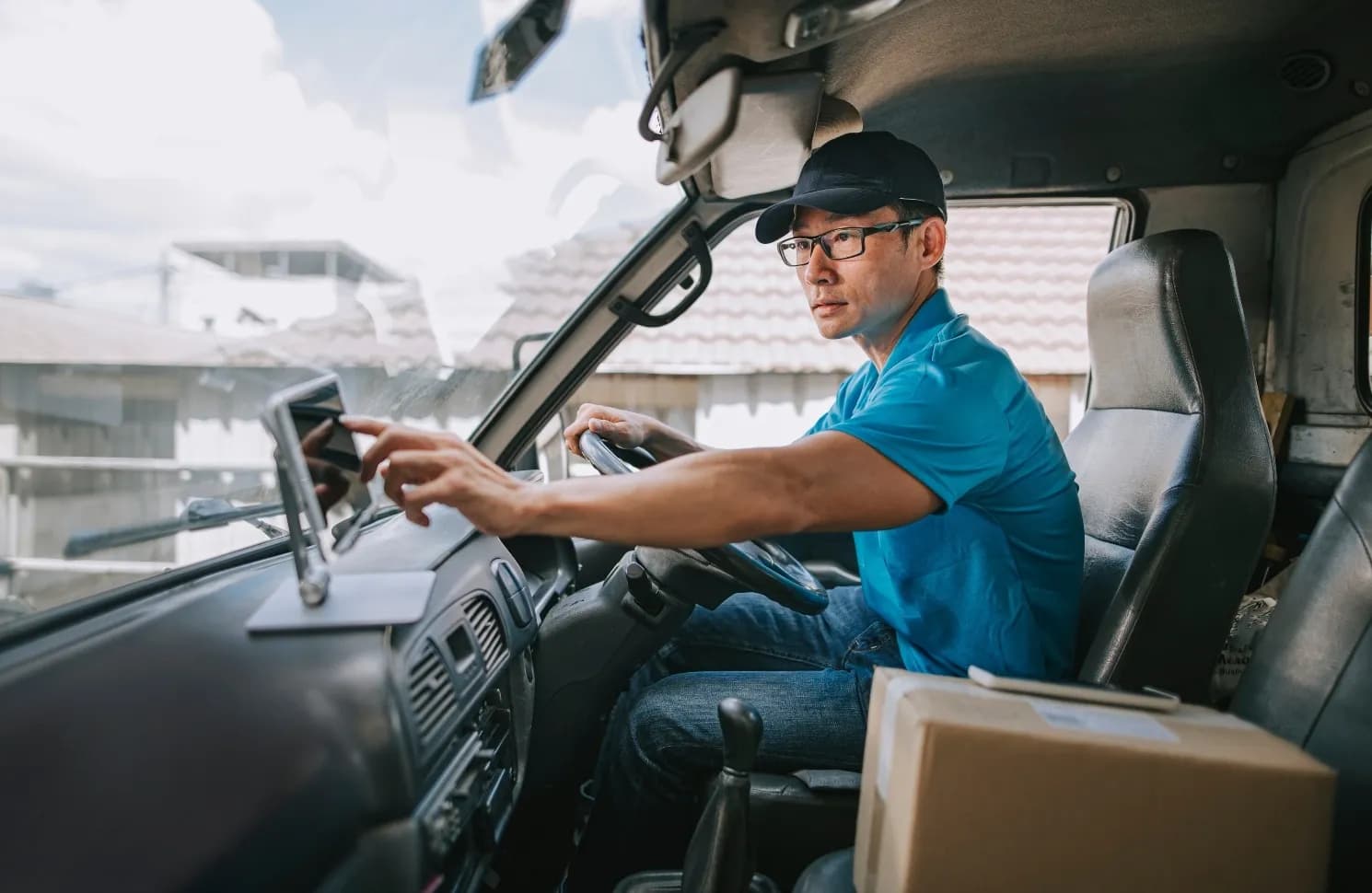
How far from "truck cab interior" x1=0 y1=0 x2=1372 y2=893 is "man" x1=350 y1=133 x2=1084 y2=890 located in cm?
11

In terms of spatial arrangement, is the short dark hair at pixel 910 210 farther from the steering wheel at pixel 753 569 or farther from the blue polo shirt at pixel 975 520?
the steering wheel at pixel 753 569

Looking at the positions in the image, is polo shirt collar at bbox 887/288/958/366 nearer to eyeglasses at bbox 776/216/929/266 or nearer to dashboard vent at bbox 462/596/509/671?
eyeglasses at bbox 776/216/929/266

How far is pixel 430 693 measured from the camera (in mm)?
1157

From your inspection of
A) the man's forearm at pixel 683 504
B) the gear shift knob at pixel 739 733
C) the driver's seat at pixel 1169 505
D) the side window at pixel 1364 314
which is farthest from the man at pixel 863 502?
the side window at pixel 1364 314

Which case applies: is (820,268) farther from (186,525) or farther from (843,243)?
(186,525)

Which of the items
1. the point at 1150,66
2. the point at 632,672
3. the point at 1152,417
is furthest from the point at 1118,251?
the point at 632,672

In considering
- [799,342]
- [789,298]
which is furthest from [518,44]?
[799,342]

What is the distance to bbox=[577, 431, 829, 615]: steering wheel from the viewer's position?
1.46 meters

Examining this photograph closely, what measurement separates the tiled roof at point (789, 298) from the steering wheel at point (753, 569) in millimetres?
654

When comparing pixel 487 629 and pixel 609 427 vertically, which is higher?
pixel 609 427

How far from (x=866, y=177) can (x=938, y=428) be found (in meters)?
0.52

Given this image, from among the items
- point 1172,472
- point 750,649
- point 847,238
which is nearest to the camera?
point 1172,472

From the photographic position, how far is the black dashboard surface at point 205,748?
0.86 meters

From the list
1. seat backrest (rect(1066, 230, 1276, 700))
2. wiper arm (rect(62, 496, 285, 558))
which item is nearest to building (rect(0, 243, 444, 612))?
wiper arm (rect(62, 496, 285, 558))
